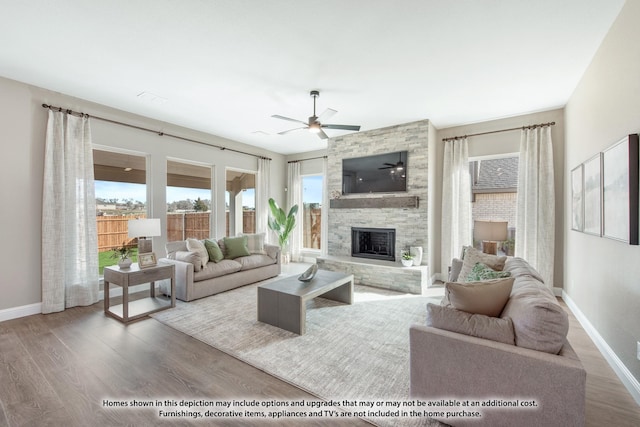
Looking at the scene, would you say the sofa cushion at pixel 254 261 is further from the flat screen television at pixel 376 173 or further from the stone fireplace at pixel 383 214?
the flat screen television at pixel 376 173

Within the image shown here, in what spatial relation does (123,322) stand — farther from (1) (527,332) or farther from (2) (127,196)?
(1) (527,332)

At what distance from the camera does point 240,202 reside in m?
6.57

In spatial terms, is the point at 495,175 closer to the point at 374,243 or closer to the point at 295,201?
the point at 374,243

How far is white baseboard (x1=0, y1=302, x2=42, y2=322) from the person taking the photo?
3.27m

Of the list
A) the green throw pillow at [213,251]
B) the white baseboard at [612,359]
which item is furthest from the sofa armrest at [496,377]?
the green throw pillow at [213,251]

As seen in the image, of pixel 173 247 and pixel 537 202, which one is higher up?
pixel 537 202

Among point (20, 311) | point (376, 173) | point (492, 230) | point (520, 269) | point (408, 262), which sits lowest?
point (20, 311)

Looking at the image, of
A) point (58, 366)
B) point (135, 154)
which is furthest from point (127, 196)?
point (58, 366)

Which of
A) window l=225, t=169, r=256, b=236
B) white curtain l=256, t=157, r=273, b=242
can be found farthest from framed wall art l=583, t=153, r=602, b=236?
window l=225, t=169, r=256, b=236

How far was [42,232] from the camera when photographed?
3506 mm

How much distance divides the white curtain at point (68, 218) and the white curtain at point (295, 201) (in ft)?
13.7

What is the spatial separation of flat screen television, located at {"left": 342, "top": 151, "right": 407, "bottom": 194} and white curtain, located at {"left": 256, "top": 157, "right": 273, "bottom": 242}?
210 cm

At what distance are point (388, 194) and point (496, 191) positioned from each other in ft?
6.16

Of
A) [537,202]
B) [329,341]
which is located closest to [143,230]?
[329,341]
